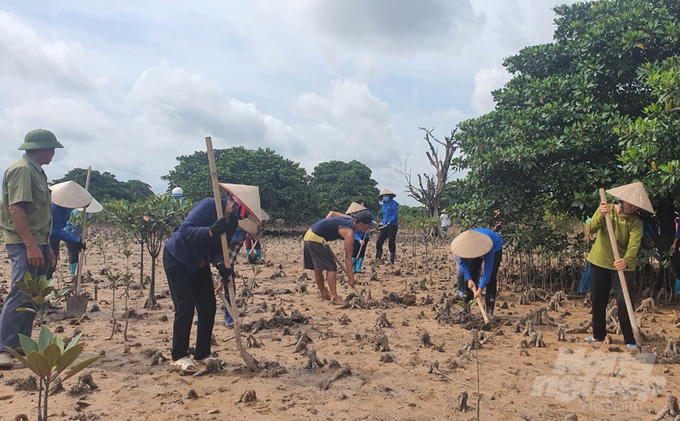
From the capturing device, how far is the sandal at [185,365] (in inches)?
Result: 157

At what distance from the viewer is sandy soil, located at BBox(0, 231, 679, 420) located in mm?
3404

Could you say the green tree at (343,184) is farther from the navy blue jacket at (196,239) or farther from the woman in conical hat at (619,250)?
the navy blue jacket at (196,239)

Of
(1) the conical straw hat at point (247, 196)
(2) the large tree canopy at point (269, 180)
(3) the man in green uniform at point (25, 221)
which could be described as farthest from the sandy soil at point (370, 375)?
(2) the large tree canopy at point (269, 180)

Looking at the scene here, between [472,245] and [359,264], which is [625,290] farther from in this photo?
[359,264]

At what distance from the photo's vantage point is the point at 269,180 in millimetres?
24969

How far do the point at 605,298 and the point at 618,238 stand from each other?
657 millimetres

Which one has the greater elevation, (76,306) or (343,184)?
A: (343,184)

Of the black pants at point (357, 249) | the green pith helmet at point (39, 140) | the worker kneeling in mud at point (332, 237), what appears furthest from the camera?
the black pants at point (357, 249)

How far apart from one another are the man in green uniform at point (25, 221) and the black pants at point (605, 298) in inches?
213

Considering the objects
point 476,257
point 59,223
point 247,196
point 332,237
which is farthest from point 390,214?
point 247,196

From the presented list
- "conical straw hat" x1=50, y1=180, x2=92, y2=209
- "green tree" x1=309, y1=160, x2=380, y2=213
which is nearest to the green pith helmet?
"conical straw hat" x1=50, y1=180, x2=92, y2=209

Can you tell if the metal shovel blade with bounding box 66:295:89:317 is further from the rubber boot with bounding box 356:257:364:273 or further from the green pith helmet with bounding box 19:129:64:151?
the rubber boot with bounding box 356:257:364:273

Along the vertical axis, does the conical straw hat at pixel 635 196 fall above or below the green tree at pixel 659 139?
below

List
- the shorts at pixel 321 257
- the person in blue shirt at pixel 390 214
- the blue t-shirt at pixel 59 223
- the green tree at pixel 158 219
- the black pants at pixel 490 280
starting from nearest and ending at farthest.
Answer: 1. the black pants at pixel 490 280
2. the blue t-shirt at pixel 59 223
3. the green tree at pixel 158 219
4. the shorts at pixel 321 257
5. the person in blue shirt at pixel 390 214
